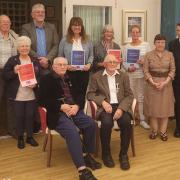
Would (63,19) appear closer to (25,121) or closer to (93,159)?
(25,121)

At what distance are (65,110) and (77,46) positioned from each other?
1.14 metres

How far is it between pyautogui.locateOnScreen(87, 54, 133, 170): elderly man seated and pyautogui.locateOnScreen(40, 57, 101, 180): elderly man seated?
5.9 inches

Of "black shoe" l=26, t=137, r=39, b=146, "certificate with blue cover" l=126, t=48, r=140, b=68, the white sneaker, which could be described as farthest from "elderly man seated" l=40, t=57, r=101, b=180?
the white sneaker

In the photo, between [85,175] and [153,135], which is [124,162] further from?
[153,135]

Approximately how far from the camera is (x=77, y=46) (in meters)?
4.56

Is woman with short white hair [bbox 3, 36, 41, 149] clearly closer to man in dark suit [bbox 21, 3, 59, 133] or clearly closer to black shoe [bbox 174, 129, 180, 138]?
man in dark suit [bbox 21, 3, 59, 133]

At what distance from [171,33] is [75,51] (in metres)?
1.94

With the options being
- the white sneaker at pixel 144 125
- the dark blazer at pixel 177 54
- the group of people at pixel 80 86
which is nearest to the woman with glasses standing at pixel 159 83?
the group of people at pixel 80 86

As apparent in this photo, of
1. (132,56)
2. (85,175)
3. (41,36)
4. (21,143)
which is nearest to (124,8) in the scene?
(132,56)

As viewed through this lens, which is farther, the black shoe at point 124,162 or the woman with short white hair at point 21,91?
the woman with short white hair at point 21,91

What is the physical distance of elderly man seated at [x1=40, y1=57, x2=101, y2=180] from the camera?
3611 mm

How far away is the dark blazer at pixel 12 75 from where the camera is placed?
164 inches

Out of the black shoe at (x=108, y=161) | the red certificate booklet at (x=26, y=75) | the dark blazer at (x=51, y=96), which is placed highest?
the red certificate booklet at (x=26, y=75)

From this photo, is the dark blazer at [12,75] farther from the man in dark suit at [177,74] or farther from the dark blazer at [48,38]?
the man in dark suit at [177,74]
